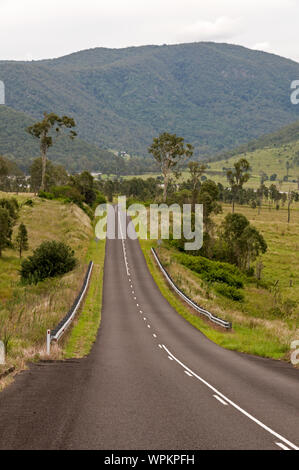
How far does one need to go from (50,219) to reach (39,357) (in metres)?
69.4

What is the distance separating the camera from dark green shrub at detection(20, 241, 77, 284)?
149ft

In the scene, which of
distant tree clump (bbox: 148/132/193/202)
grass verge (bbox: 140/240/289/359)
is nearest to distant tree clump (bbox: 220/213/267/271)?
grass verge (bbox: 140/240/289/359)

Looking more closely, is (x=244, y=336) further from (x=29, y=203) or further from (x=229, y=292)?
(x=29, y=203)

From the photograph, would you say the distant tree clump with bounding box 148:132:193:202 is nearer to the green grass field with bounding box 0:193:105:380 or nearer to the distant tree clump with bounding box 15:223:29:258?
the green grass field with bounding box 0:193:105:380

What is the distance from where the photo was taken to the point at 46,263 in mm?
47000

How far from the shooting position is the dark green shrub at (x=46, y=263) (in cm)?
4535

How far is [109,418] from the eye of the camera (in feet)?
33.3

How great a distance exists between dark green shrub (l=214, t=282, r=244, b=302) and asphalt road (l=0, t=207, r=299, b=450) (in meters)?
27.4

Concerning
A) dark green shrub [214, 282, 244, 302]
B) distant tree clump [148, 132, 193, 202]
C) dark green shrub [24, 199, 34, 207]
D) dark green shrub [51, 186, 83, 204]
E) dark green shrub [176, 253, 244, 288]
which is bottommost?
dark green shrub [214, 282, 244, 302]

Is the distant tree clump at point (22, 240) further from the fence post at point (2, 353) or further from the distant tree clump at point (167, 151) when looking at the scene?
the distant tree clump at point (167, 151)

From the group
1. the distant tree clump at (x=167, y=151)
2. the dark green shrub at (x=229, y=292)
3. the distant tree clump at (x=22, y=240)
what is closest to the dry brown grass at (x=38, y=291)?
the distant tree clump at (x=22, y=240)

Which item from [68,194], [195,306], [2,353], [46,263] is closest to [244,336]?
[195,306]

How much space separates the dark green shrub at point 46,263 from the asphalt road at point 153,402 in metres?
24.4

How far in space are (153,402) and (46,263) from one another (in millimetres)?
36853
